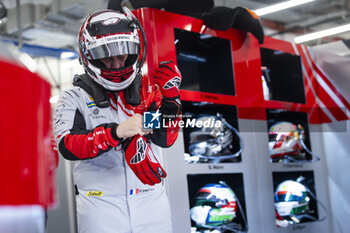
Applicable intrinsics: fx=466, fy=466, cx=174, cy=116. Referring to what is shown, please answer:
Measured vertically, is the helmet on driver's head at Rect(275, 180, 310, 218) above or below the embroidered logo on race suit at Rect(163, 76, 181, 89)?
below

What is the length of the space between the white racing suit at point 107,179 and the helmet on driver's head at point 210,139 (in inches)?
32.5

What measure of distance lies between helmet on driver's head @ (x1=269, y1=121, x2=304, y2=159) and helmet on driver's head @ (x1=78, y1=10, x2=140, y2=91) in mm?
1707

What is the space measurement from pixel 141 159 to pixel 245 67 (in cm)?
160

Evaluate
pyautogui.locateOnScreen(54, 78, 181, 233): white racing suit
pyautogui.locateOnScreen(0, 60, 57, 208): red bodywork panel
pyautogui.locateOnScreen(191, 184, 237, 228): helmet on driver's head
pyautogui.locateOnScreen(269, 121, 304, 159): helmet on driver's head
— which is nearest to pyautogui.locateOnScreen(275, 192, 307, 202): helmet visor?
pyautogui.locateOnScreen(269, 121, 304, 159): helmet on driver's head

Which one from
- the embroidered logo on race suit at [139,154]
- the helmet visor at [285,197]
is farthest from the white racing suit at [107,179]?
the helmet visor at [285,197]

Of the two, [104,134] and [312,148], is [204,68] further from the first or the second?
[104,134]

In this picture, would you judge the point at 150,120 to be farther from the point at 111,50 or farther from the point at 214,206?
the point at 214,206

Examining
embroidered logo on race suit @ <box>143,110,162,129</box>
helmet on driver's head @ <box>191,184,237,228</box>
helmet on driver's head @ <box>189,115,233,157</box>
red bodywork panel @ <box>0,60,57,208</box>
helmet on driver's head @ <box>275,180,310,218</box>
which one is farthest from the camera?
helmet on driver's head @ <box>275,180,310,218</box>

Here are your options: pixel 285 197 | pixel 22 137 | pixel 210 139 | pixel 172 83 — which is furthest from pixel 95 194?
pixel 285 197

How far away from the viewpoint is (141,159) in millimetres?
2047

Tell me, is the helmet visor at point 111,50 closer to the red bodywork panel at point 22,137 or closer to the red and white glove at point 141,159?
the red and white glove at point 141,159

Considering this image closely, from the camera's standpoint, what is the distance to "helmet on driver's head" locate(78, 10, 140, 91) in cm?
211

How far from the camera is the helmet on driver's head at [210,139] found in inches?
120

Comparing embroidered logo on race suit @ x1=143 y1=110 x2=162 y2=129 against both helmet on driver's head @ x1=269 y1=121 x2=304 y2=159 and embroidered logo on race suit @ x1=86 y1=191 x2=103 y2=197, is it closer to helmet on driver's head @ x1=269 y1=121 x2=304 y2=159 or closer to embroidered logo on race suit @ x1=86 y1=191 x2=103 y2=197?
embroidered logo on race suit @ x1=86 y1=191 x2=103 y2=197
